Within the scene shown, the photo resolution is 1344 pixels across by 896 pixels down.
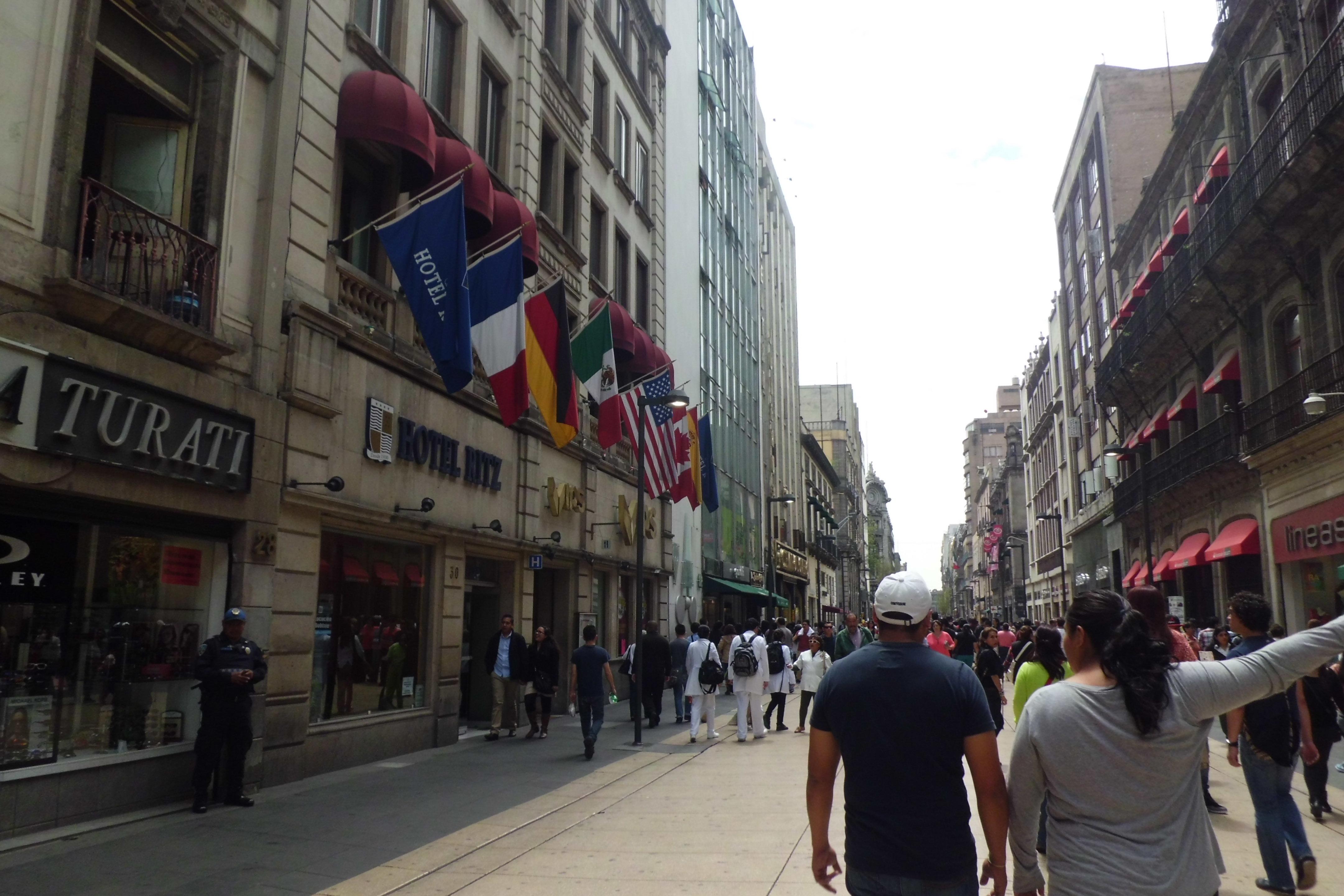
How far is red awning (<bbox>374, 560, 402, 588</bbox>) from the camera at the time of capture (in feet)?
46.0

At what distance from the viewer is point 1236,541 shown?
25297 mm

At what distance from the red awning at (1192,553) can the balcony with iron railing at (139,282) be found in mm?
25568

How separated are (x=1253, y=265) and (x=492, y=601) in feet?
61.5

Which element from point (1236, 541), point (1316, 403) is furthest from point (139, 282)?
point (1236, 541)

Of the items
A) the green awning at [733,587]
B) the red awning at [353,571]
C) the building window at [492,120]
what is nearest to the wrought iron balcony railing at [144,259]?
the red awning at [353,571]

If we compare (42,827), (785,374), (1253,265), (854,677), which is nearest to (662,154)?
(1253,265)

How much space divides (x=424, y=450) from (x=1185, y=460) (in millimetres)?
23693

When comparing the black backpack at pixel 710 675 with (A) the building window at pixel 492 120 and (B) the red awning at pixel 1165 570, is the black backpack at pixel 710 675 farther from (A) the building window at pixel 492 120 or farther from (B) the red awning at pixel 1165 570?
(B) the red awning at pixel 1165 570

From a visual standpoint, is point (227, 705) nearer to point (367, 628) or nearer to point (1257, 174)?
point (367, 628)

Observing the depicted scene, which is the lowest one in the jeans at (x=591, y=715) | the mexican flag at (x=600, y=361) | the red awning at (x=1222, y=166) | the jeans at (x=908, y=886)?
the jeans at (x=591, y=715)

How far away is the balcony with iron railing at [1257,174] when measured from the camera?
18.8m

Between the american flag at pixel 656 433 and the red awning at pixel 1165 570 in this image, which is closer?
the american flag at pixel 656 433

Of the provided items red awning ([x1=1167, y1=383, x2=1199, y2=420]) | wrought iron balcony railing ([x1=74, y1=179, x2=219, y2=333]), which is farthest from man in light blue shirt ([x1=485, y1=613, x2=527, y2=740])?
red awning ([x1=1167, y1=383, x2=1199, y2=420])

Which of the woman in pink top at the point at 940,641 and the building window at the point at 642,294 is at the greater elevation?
the building window at the point at 642,294
